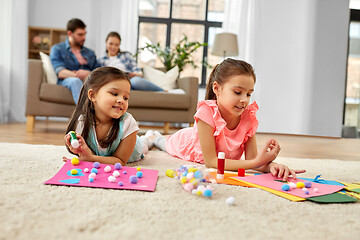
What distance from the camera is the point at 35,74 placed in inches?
117

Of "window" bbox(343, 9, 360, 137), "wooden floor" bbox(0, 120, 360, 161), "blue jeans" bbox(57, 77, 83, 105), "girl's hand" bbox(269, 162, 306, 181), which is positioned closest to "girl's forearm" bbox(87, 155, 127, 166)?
"girl's hand" bbox(269, 162, 306, 181)

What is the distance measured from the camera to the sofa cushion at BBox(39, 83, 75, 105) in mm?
2984

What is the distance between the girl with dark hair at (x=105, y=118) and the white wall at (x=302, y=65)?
157 inches

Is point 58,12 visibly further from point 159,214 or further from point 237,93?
point 159,214

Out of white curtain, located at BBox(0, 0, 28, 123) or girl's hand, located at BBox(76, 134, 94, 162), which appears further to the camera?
white curtain, located at BBox(0, 0, 28, 123)

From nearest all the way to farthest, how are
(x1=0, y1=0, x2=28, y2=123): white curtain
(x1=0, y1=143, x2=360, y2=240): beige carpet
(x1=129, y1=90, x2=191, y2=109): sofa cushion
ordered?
(x1=0, y1=143, x2=360, y2=240): beige carpet < (x1=129, y1=90, x2=191, y2=109): sofa cushion < (x1=0, y1=0, x2=28, y2=123): white curtain

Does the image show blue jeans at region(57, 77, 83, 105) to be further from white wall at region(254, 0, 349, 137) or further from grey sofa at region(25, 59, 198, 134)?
white wall at region(254, 0, 349, 137)

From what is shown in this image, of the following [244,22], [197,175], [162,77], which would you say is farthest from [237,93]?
[244,22]

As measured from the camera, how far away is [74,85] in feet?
9.50

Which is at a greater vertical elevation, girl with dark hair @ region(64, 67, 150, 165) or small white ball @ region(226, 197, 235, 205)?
girl with dark hair @ region(64, 67, 150, 165)

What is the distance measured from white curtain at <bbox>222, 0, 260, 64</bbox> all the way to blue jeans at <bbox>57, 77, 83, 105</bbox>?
2.87 metres

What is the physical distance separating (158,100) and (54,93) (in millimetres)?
942

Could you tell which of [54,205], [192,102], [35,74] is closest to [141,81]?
[192,102]

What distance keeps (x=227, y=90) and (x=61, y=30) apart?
422 centimetres
